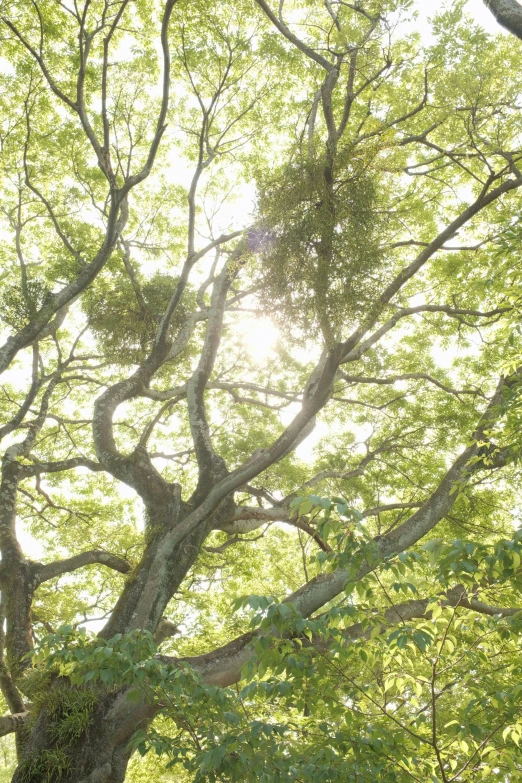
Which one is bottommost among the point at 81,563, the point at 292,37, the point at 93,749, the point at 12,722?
the point at 93,749

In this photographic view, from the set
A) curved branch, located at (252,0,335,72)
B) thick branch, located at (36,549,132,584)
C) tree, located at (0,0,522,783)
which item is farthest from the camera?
thick branch, located at (36,549,132,584)

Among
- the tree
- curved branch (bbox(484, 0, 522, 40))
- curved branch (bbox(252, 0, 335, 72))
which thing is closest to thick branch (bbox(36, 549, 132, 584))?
the tree

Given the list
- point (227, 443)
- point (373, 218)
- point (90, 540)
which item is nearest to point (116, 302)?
point (227, 443)

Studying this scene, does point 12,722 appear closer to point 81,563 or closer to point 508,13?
point 81,563

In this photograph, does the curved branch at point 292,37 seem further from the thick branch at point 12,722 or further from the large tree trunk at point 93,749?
the thick branch at point 12,722

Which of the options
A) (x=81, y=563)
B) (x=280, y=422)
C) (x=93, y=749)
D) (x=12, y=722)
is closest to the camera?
(x=93, y=749)

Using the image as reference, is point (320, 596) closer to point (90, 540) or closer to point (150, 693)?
point (150, 693)

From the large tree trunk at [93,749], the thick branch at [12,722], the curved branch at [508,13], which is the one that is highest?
the curved branch at [508,13]

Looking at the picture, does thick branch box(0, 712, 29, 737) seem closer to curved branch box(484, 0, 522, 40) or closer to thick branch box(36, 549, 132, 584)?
thick branch box(36, 549, 132, 584)

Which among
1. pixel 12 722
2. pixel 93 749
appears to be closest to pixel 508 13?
pixel 93 749

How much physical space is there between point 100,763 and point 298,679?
309cm

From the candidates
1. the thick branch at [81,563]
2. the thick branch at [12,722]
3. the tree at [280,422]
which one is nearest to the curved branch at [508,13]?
the tree at [280,422]

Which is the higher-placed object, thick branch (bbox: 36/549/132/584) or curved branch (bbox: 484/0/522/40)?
curved branch (bbox: 484/0/522/40)

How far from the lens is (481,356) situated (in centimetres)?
900
